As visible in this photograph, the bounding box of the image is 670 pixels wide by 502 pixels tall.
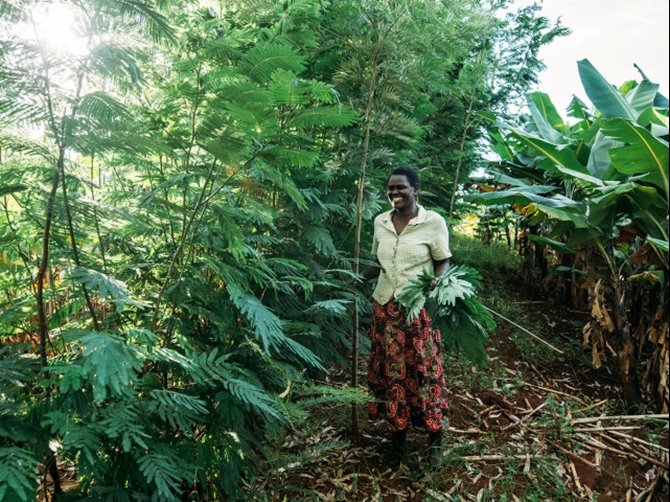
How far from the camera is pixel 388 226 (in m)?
3.09

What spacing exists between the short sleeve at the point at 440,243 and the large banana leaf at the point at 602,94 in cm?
226

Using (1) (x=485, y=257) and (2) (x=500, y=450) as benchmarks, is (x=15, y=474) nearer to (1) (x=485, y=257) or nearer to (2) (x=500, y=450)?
(2) (x=500, y=450)

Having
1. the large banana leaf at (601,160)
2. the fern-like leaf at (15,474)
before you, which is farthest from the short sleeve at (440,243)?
the fern-like leaf at (15,474)

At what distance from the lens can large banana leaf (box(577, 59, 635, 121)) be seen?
160 inches

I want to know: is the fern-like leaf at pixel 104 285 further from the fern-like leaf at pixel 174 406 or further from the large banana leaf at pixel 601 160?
the large banana leaf at pixel 601 160

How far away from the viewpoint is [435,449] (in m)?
3.09

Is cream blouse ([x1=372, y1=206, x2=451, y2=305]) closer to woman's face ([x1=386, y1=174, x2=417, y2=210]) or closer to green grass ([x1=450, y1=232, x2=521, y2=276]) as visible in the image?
woman's face ([x1=386, y1=174, x2=417, y2=210])

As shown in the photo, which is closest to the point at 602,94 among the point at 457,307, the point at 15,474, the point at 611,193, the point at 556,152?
the point at 556,152

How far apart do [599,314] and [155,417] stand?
3641mm

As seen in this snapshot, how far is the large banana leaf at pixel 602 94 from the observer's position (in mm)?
4074

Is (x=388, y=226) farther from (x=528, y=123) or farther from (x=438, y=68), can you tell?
(x=528, y=123)

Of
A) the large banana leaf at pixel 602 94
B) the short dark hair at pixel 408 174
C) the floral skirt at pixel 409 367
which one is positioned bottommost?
the floral skirt at pixel 409 367

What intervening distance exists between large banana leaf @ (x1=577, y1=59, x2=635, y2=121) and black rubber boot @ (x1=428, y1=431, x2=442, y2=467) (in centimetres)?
307

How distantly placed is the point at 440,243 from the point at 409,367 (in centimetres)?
82
